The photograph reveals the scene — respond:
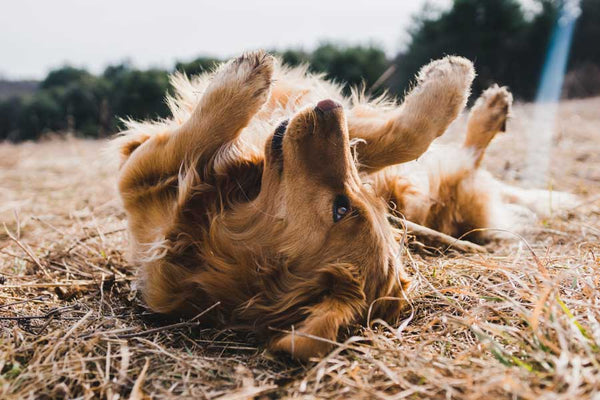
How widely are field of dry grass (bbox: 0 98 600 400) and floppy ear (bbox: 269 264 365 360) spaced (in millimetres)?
58

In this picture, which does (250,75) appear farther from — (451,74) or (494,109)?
(494,109)

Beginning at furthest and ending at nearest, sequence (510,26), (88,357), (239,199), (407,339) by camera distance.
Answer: (510,26) → (239,199) → (407,339) → (88,357)

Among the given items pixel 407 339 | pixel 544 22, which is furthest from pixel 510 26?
pixel 407 339

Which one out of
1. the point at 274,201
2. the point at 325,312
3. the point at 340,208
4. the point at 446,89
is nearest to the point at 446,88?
the point at 446,89

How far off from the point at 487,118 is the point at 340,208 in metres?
1.89

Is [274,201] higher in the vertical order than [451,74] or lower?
lower

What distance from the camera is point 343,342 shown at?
178cm

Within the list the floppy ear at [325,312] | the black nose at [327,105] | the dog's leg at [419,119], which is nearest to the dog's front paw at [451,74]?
the dog's leg at [419,119]

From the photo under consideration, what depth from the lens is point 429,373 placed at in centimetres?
142

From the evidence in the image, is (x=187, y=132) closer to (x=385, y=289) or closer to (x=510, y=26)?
(x=385, y=289)

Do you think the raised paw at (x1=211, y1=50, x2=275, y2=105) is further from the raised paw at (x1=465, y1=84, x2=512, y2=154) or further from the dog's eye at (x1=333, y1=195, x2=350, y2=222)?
the raised paw at (x1=465, y1=84, x2=512, y2=154)

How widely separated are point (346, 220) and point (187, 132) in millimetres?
889

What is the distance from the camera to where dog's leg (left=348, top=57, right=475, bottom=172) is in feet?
8.04

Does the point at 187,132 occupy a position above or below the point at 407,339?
above
